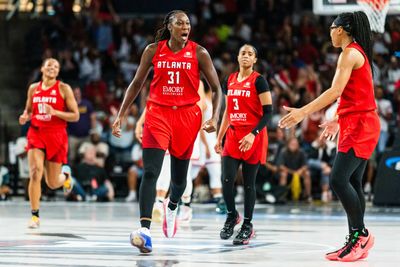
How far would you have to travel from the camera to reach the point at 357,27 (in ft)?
33.2

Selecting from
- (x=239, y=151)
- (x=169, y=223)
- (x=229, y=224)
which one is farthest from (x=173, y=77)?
(x=229, y=224)

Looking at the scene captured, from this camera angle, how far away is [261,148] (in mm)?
12031

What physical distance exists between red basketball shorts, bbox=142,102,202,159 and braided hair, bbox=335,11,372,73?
5.92 feet

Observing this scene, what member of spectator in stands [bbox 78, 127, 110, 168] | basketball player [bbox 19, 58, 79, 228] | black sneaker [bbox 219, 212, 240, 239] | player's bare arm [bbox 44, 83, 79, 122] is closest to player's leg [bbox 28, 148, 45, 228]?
basketball player [bbox 19, 58, 79, 228]

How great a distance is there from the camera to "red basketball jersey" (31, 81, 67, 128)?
1430cm

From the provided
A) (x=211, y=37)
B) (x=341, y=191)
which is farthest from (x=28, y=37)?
(x=341, y=191)

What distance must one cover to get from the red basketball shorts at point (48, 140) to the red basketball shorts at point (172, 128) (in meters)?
3.67

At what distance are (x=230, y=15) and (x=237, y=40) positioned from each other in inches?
56.2

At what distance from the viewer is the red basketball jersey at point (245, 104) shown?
39.2 feet

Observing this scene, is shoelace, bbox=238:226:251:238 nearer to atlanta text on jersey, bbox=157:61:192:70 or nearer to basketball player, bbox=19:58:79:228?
atlanta text on jersey, bbox=157:61:192:70

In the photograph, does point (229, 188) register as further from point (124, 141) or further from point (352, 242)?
point (124, 141)

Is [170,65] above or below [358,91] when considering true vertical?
above

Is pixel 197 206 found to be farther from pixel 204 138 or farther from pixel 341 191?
pixel 341 191

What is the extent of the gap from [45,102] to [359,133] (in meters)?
5.58
